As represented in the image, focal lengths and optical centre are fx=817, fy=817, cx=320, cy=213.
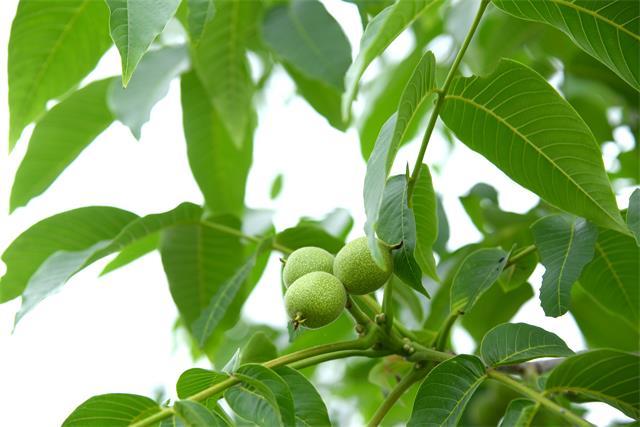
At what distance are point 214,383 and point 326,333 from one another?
528mm

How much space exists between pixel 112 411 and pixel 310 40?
0.90 m

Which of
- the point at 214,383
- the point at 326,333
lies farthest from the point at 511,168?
the point at 326,333

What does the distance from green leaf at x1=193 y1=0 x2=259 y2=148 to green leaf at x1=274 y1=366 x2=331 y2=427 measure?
2.39ft

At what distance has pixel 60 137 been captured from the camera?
63.6 inches

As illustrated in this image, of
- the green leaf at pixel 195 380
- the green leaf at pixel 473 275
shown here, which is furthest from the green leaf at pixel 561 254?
the green leaf at pixel 195 380

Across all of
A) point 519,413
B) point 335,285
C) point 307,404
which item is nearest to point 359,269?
point 335,285

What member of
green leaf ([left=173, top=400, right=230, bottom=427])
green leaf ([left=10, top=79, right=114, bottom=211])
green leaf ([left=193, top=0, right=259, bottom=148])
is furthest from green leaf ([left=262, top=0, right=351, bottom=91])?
green leaf ([left=173, top=400, right=230, bottom=427])

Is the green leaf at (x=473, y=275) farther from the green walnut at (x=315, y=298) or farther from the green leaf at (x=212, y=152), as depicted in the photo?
the green leaf at (x=212, y=152)

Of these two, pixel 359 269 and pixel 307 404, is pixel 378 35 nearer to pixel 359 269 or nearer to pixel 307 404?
pixel 359 269

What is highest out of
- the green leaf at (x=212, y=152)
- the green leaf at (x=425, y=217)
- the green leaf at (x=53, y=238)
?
the green leaf at (x=212, y=152)

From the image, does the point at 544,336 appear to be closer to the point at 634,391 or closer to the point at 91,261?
the point at 634,391

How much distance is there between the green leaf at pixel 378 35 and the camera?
859 mm

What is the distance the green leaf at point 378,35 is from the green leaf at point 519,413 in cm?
46

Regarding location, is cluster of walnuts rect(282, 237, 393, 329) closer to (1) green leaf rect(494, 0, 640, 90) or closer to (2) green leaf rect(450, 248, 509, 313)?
(2) green leaf rect(450, 248, 509, 313)
